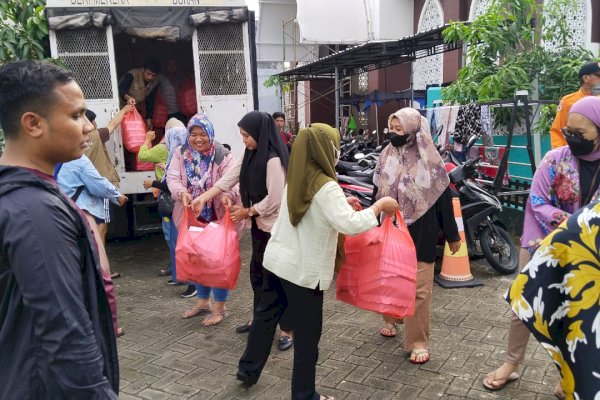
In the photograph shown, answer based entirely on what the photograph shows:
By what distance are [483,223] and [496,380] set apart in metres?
2.68

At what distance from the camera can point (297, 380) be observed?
291 cm

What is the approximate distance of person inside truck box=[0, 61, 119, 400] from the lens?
125cm

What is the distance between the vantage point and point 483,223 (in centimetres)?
558

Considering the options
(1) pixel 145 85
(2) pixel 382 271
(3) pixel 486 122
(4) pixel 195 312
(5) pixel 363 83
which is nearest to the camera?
(2) pixel 382 271

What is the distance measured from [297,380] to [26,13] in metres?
5.51

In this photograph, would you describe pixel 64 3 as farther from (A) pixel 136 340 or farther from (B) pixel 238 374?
(B) pixel 238 374

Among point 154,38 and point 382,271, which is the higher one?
point 154,38

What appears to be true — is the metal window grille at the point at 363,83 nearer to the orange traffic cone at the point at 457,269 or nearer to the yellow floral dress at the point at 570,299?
the orange traffic cone at the point at 457,269

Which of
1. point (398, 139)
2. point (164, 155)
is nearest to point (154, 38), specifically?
point (164, 155)

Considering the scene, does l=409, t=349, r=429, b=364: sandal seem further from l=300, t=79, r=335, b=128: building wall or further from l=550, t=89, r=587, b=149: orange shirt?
l=300, t=79, r=335, b=128: building wall

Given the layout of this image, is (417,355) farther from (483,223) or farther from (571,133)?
(483,223)

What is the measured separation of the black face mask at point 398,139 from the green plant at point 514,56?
13.2 ft

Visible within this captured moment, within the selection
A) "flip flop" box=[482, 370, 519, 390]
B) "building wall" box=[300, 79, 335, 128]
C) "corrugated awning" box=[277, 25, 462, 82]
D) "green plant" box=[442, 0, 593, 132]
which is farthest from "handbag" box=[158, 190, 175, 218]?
→ "building wall" box=[300, 79, 335, 128]

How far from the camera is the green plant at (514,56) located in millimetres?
7047
